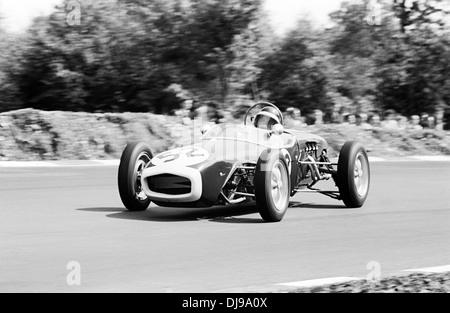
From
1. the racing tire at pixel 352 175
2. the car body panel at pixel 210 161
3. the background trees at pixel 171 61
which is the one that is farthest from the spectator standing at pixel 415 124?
A: the car body panel at pixel 210 161

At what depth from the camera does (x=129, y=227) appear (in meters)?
9.84

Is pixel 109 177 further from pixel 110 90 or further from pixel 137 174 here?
pixel 110 90

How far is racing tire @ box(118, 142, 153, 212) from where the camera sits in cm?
1077

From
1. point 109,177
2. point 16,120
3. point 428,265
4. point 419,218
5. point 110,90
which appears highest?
point 110,90

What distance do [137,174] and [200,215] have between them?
897 millimetres

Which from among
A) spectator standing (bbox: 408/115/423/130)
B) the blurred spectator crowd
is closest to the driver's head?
the blurred spectator crowd

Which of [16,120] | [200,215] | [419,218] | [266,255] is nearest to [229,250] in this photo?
[266,255]

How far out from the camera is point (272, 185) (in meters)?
10.3

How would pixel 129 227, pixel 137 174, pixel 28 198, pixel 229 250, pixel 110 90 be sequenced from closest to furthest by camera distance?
pixel 229 250
pixel 129 227
pixel 137 174
pixel 28 198
pixel 110 90

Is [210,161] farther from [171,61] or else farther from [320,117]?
[171,61]

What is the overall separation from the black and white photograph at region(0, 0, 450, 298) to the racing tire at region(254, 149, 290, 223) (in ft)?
0.06
